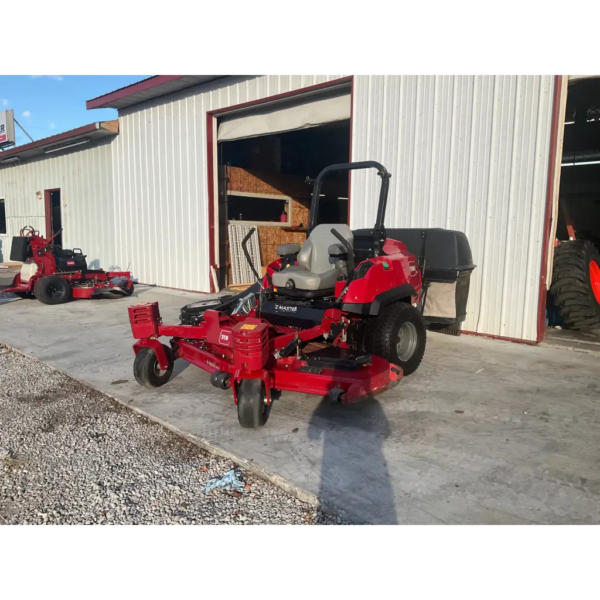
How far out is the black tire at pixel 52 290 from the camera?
8578 millimetres

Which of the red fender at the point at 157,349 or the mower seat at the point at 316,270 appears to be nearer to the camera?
the red fender at the point at 157,349

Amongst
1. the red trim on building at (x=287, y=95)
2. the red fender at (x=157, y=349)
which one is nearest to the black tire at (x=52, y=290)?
the red trim on building at (x=287, y=95)

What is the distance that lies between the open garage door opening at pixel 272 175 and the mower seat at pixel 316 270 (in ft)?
13.4

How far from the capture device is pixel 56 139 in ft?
44.0

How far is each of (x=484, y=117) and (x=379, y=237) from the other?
2.83 m

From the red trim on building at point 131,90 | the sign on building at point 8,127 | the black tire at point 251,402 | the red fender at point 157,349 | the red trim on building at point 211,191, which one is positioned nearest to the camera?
the black tire at point 251,402

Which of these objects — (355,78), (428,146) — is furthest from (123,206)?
(428,146)

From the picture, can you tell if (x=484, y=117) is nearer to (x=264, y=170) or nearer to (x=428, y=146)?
(x=428, y=146)

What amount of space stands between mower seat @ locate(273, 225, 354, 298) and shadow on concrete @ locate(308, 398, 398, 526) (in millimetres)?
1028

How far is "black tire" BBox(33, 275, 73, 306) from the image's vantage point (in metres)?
8.58

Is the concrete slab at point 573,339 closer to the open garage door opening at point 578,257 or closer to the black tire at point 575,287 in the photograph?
the open garage door opening at point 578,257

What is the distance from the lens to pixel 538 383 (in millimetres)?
4527

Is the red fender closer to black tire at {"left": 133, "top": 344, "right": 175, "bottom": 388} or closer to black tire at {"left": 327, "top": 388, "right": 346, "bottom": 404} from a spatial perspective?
black tire at {"left": 133, "top": 344, "right": 175, "bottom": 388}

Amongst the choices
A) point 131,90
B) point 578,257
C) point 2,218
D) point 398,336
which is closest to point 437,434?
point 398,336
